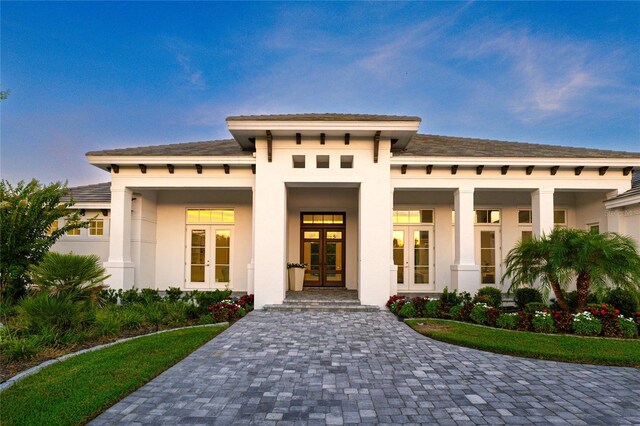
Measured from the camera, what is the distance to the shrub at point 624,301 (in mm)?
8477

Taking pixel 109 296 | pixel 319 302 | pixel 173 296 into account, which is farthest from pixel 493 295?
pixel 109 296

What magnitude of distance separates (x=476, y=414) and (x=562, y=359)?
9.93 feet

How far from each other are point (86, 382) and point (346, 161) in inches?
332

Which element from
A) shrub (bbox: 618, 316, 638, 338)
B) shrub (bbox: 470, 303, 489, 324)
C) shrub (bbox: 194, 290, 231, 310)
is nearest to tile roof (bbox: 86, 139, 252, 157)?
shrub (bbox: 194, 290, 231, 310)

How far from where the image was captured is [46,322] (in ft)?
22.5

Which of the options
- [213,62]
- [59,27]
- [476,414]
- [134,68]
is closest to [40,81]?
[59,27]

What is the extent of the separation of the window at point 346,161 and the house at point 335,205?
0.05 meters

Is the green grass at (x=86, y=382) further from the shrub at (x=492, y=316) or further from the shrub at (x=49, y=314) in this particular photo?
Result: the shrub at (x=492, y=316)

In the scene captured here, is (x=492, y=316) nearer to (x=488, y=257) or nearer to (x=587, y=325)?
(x=587, y=325)

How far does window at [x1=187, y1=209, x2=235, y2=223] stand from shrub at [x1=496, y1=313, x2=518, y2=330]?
9.13m

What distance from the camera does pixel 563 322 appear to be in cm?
787

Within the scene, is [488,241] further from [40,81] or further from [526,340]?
[40,81]

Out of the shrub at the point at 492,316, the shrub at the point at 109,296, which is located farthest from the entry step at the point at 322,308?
the shrub at the point at 109,296

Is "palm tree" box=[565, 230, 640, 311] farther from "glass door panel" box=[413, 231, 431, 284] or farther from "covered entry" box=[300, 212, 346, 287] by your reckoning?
"covered entry" box=[300, 212, 346, 287]
